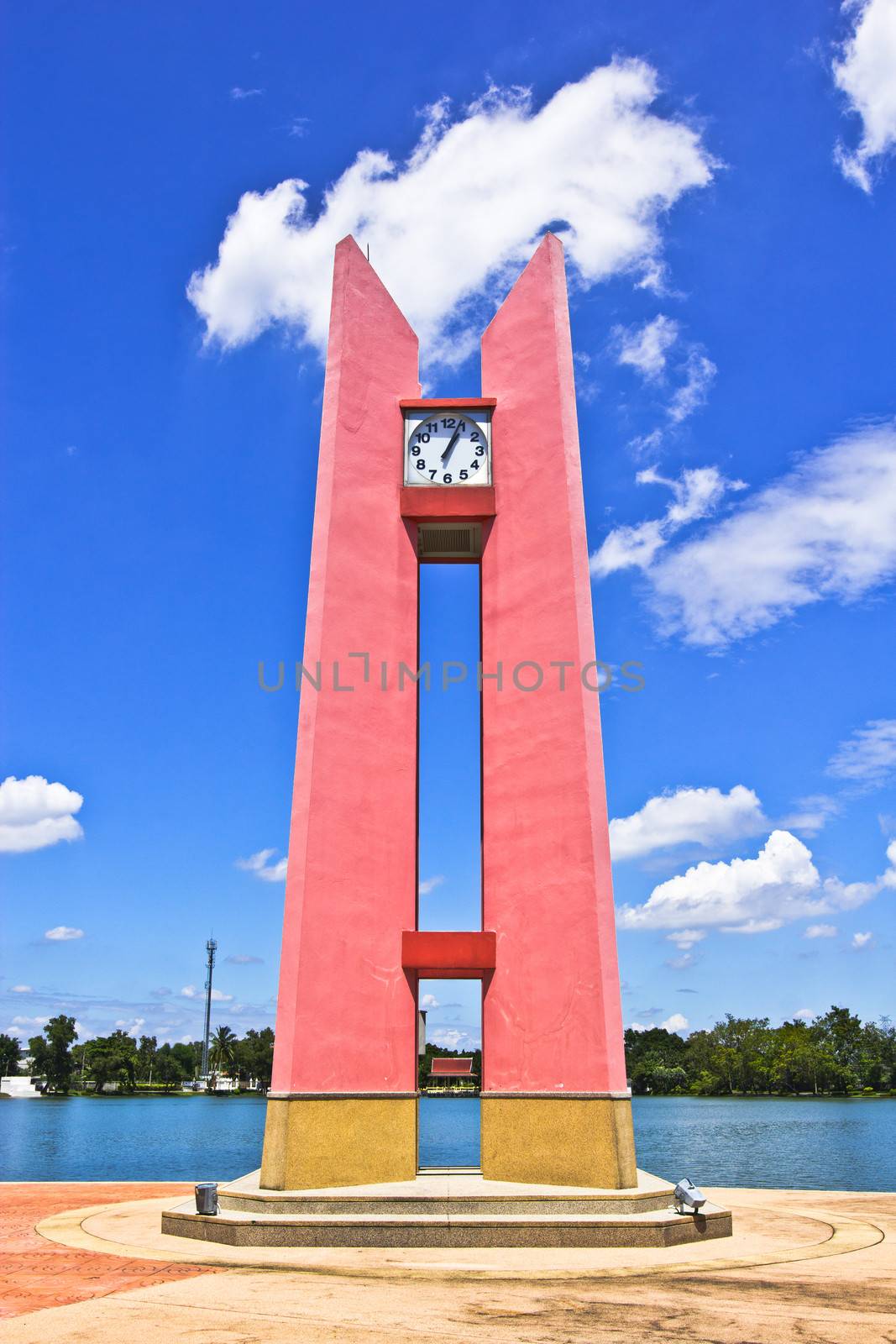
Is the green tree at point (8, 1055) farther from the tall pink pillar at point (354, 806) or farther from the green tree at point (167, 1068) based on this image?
the tall pink pillar at point (354, 806)

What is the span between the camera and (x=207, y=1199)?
1262 centimetres

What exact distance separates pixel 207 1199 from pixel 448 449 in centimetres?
1211

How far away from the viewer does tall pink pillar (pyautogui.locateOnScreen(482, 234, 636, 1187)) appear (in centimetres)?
1427

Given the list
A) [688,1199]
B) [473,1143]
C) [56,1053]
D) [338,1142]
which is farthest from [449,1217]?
[56,1053]

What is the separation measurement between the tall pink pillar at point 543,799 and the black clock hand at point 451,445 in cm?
66

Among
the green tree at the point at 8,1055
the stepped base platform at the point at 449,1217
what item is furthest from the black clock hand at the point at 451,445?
the green tree at the point at 8,1055

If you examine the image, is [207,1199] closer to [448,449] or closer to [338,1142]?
[338,1142]

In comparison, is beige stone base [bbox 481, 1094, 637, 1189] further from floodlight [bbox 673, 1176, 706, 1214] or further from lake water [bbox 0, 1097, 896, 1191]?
lake water [bbox 0, 1097, 896, 1191]

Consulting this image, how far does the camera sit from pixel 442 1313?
8.81 m

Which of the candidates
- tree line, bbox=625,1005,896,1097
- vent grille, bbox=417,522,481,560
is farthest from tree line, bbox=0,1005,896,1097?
vent grille, bbox=417,522,481,560

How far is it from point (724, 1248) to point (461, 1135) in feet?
138

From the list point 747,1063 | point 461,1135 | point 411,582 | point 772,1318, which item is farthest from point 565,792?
point 747,1063

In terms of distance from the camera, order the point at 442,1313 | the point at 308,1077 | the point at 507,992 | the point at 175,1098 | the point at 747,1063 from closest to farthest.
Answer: the point at 442,1313, the point at 308,1077, the point at 507,992, the point at 747,1063, the point at 175,1098

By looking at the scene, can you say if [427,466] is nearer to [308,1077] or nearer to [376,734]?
[376,734]
